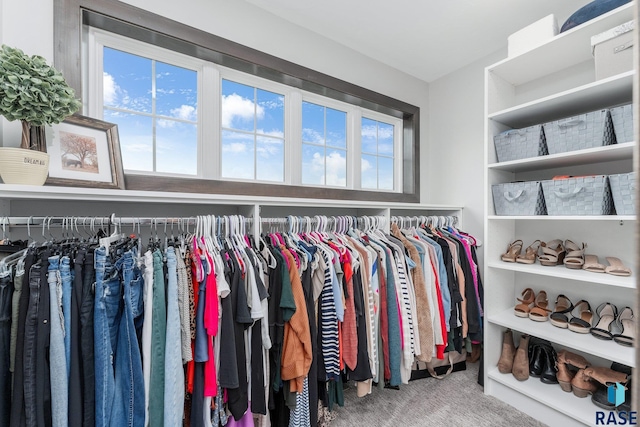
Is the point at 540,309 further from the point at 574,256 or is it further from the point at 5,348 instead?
the point at 5,348

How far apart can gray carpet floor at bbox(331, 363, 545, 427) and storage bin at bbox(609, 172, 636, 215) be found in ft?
4.21

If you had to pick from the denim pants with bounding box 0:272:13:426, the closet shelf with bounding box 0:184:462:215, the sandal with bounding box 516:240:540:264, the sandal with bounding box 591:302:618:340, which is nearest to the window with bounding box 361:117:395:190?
the closet shelf with bounding box 0:184:462:215

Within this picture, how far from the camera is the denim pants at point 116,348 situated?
93 cm

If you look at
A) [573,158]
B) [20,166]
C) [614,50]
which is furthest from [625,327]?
[20,166]

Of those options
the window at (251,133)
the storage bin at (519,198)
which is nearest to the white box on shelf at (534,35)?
the storage bin at (519,198)

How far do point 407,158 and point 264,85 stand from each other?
1.55 meters

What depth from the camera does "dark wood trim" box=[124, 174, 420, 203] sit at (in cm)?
152

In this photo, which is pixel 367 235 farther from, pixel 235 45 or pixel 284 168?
pixel 235 45

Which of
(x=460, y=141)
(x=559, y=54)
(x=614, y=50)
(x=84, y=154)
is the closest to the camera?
(x=84, y=154)

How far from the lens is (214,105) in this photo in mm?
1772

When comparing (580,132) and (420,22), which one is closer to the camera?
(580,132)

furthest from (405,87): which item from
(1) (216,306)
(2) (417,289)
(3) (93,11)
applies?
(1) (216,306)

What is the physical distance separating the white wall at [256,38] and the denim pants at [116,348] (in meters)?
0.85

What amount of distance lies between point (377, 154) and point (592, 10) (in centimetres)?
160
